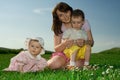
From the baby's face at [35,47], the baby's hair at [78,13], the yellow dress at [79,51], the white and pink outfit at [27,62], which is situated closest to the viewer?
the baby's face at [35,47]

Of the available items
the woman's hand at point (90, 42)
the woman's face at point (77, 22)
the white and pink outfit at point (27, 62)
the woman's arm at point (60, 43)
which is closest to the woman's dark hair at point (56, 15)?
the woman's arm at point (60, 43)

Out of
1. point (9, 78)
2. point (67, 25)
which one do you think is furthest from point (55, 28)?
point (9, 78)

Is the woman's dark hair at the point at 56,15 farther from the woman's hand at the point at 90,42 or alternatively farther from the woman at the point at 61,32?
the woman's hand at the point at 90,42

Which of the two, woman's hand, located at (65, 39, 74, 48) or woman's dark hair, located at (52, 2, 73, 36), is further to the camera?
woman's dark hair, located at (52, 2, 73, 36)

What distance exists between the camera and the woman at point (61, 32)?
1059cm

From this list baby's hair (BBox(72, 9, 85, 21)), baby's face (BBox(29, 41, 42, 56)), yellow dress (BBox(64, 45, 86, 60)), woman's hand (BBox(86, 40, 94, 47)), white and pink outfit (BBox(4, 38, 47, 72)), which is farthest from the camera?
woman's hand (BBox(86, 40, 94, 47))

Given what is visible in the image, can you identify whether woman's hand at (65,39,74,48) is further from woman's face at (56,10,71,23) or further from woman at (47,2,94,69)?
woman's face at (56,10,71,23)

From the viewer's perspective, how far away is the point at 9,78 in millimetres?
7789

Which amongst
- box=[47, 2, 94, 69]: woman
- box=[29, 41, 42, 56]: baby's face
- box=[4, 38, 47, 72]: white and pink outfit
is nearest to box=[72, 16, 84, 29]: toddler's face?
box=[47, 2, 94, 69]: woman

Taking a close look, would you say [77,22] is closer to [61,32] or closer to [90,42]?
[90,42]

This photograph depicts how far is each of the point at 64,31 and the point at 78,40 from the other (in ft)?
2.08

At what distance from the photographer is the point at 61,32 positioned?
1122cm

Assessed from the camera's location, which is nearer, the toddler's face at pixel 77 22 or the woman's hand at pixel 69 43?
the toddler's face at pixel 77 22

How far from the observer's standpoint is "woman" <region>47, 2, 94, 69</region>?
34.8 ft
